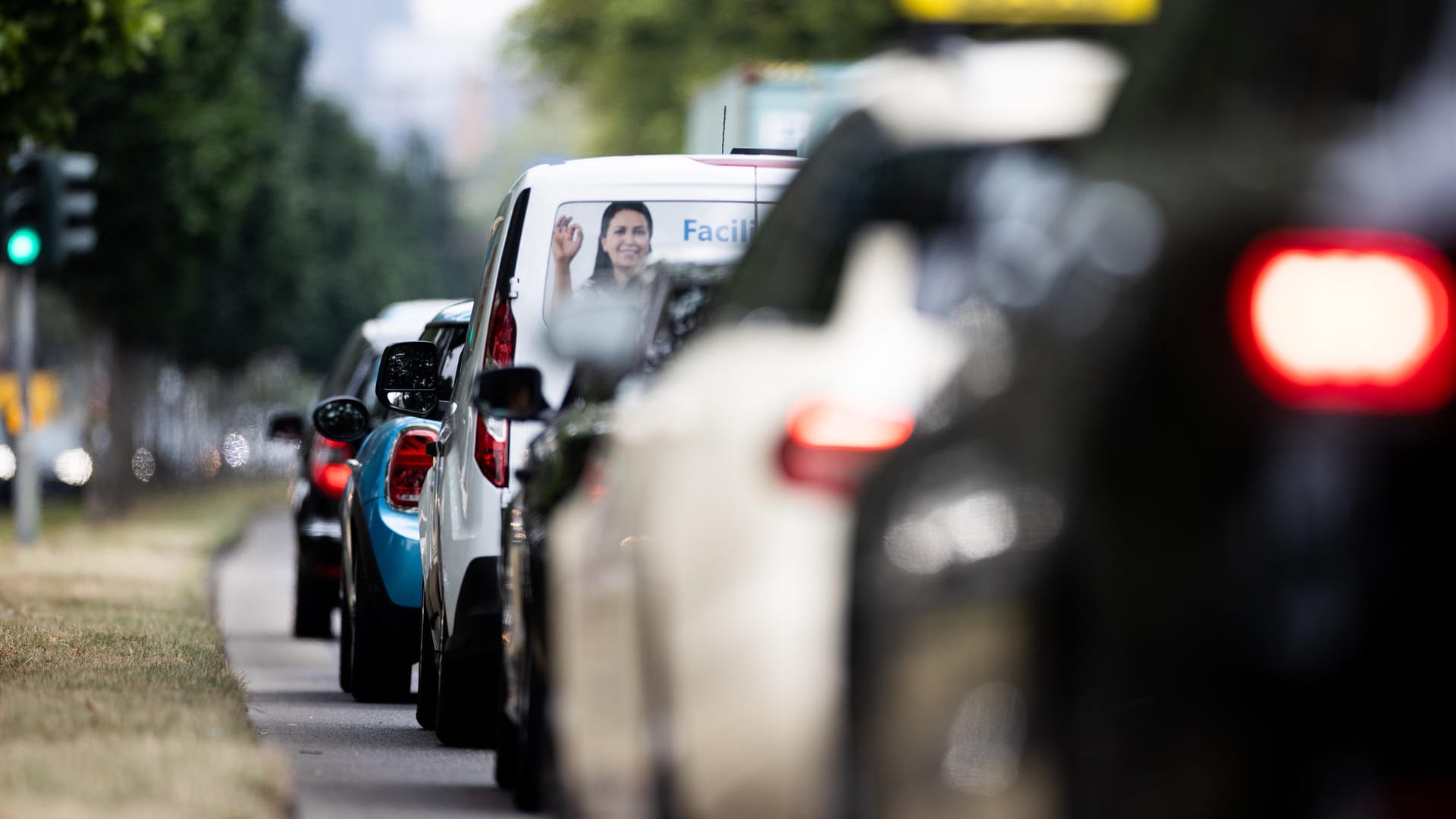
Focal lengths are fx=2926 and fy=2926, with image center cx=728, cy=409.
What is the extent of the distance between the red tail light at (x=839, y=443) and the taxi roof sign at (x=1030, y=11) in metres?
0.55

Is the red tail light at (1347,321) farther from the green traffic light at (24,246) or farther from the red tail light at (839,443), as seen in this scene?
the green traffic light at (24,246)

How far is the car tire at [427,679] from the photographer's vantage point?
1006 centimetres

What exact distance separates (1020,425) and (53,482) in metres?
52.0

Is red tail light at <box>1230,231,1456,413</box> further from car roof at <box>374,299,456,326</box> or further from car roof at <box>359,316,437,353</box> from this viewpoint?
car roof at <box>374,299,456,326</box>

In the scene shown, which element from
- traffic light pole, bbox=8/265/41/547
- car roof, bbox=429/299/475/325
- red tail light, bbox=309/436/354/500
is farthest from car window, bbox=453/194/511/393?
traffic light pole, bbox=8/265/41/547

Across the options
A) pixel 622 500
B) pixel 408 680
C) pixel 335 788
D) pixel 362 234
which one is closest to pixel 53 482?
pixel 362 234

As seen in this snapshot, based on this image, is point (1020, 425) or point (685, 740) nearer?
point (1020, 425)

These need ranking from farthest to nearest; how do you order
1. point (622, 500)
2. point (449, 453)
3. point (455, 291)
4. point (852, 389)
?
point (455, 291), point (449, 453), point (622, 500), point (852, 389)

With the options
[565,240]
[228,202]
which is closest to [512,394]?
[565,240]

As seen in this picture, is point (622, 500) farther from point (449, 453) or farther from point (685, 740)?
point (449, 453)

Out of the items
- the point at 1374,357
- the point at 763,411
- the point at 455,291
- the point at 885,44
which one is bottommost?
the point at 455,291

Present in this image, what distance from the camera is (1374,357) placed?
3160 millimetres

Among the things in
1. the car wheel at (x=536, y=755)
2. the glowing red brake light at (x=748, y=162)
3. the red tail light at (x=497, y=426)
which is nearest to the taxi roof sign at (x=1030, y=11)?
the car wheel at (x=536, y=755)

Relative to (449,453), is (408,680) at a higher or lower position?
lower
